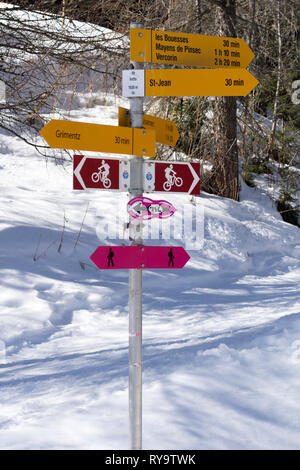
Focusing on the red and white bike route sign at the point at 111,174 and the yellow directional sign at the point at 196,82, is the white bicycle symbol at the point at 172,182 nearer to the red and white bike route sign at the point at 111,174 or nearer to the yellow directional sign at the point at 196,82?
A: the red and white bike route sign at the point at 111,174

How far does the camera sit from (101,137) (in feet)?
9.27

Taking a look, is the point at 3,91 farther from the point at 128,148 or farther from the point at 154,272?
the point at 128,148

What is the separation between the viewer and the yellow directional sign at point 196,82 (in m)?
2.86

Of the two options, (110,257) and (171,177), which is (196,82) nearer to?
(171,177)

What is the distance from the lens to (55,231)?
28.2ft

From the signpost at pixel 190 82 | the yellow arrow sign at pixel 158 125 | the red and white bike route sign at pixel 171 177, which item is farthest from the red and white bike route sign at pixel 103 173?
the signpost at pixel 190 82

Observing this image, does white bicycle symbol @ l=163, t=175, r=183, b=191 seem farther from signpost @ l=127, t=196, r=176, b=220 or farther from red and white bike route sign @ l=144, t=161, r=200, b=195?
signpost @ l=127, t=196, r=176, b=220

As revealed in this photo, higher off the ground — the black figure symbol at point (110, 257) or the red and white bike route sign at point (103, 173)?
the red and white bike route sign at point (103, 173)

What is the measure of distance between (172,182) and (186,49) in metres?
0.71

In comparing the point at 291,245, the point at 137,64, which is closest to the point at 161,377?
the point at 137,64

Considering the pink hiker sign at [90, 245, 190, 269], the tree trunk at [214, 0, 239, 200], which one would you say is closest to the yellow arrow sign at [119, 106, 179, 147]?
the pink hiker sign at [90, 245, 190, 269]

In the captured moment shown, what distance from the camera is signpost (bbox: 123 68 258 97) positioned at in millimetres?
2801

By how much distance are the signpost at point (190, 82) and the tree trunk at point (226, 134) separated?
8.70 meters

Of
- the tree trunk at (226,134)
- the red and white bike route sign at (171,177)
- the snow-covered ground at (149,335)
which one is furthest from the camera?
the tree trunk at (226,134)
